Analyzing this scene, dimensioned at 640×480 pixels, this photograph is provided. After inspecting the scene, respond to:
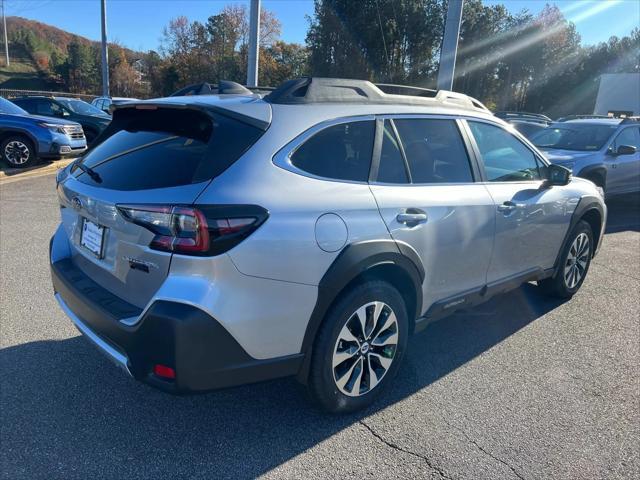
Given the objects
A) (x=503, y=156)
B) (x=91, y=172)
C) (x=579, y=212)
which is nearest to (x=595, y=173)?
(x=579, y=212)

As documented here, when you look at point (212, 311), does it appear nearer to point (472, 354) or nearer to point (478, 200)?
point (478, 200)

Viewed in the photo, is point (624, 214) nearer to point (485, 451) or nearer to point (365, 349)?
point (485, 451)

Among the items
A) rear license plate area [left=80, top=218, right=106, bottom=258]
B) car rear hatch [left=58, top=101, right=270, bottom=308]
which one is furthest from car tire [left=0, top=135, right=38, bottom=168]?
rear license plate area [left=80, top=218, right=106, bottom=258]

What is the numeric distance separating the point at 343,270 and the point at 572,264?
10.8 feet

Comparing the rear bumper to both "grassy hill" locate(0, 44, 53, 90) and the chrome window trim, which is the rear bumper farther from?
"grassy hill" locate(0, 44, 53, 90)

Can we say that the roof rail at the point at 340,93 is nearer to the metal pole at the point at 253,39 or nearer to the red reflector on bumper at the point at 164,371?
the red reflector on bumper at the point at 164,371

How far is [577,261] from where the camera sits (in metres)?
5.05

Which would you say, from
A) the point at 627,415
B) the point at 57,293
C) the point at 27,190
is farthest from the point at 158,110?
the point at 27,190

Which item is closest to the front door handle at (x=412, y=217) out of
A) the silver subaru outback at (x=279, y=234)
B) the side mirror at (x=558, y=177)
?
the silver subaru outback at (x=279, y=234)

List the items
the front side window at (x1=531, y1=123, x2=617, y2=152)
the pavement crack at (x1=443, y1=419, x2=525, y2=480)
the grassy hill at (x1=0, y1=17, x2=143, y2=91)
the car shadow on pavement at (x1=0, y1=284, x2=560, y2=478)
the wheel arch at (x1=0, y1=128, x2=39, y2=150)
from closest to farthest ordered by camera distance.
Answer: the car shadow on pavement at (x1=0, y1=284, x2=560, y2=478) → the pavement crack at (x1=443, y1=419, x2=525, y2=480) → the front side window at (x1=531, y1=123, x2=617, y2=152) → the wheel arch at (x1=0, y1=128, x2=39, y2=150) → the grassy hill at (x1=0, y1=17, x2=143, y2=91)

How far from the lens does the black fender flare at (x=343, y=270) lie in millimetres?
2629

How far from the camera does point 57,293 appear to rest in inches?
128

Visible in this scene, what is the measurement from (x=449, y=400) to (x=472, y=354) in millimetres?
748

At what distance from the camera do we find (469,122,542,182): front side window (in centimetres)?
390
